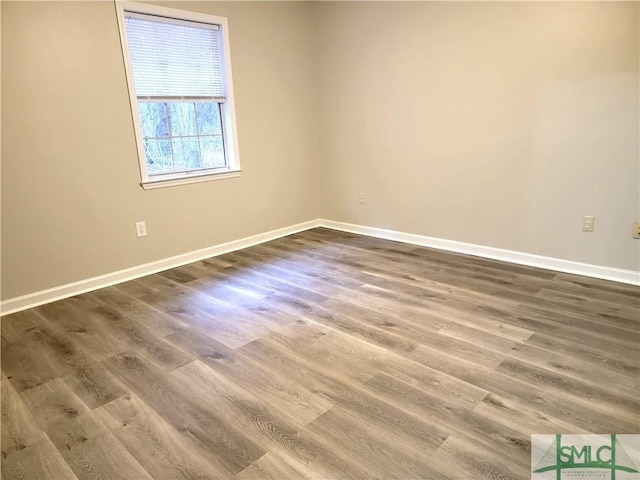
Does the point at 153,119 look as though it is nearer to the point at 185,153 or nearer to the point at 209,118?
the point at 185,153

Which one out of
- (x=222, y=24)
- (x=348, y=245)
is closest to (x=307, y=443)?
(x=348, y=245)

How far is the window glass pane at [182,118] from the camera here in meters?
3.61

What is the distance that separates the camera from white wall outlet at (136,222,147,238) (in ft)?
11.4

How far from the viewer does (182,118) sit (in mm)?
3676

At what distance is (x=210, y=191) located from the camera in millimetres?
3896

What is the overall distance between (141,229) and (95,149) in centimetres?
72

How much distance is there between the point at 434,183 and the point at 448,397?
242cm

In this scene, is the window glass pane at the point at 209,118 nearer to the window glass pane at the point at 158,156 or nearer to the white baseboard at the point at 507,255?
the window glass pane at the point at 158,156

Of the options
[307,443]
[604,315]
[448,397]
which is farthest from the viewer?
[604,315]

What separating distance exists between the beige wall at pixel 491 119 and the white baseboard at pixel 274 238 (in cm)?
7

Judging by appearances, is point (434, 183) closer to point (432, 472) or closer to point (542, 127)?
point (542, 127)

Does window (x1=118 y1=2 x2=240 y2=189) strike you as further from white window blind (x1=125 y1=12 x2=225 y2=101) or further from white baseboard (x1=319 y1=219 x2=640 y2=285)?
white baseboard (x1=319 y1=219 x2=640 y2=285)

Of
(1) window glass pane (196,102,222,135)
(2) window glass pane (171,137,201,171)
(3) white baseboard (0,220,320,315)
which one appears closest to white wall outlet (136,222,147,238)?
(3) white baseboard (0,220,320,315)

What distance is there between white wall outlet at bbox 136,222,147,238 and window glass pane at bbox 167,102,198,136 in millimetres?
840
